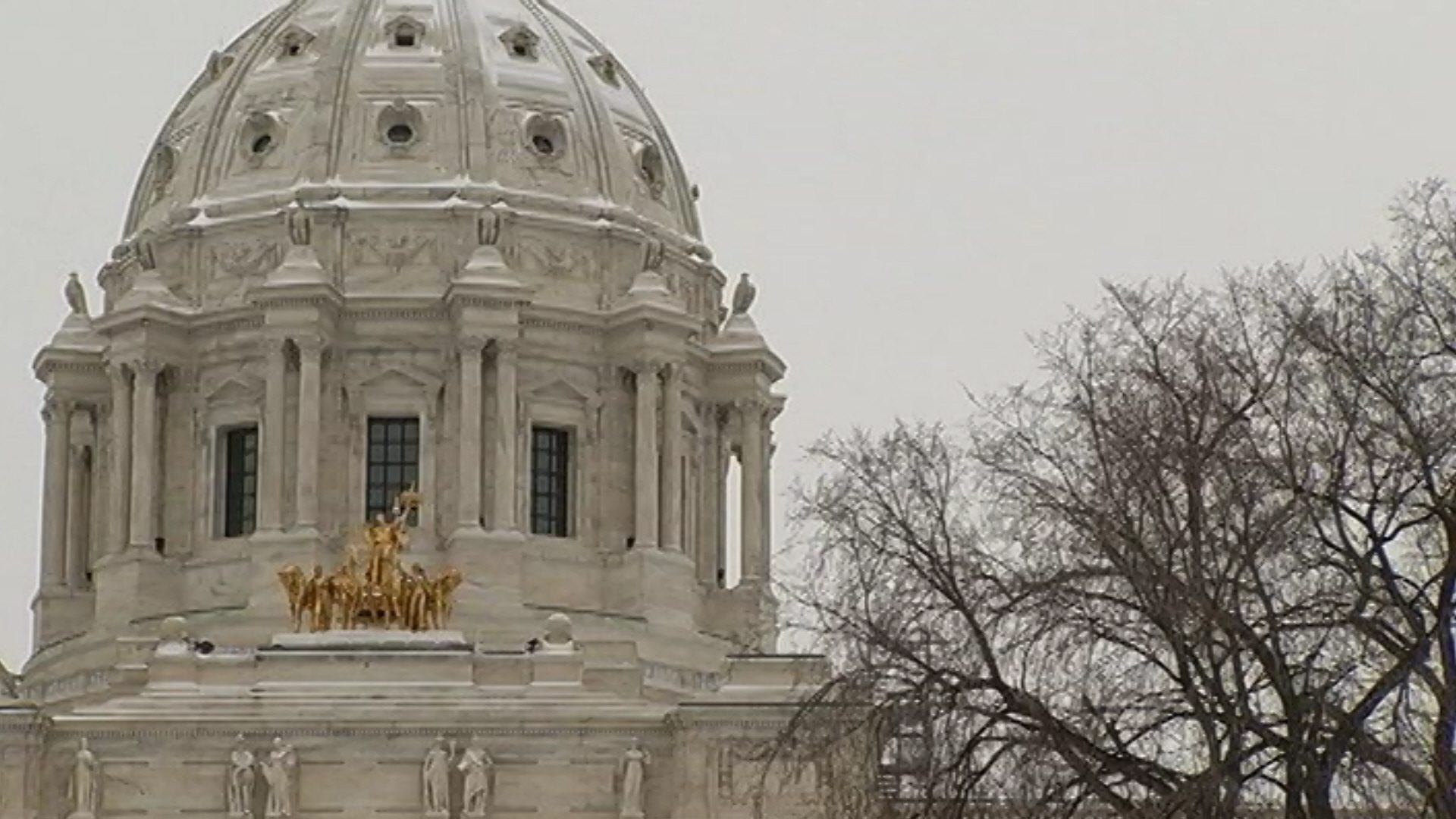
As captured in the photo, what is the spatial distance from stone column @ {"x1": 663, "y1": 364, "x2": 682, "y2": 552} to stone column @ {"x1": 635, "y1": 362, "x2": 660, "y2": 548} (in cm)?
51

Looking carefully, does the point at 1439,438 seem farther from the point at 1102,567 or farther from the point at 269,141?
the point at 269,141

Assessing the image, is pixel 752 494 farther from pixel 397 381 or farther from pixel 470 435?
pixel 397 381

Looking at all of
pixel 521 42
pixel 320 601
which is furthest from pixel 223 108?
pixel 320 601

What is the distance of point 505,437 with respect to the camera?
380ft

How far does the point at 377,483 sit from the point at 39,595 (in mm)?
13094

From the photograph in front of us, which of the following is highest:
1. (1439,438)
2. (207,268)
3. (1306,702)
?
(207,268)

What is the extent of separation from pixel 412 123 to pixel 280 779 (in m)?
29.8

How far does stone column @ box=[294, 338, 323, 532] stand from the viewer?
4518 inches

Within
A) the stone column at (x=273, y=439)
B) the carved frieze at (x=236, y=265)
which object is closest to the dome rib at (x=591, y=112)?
the carved frieze at (x=236, y=265)

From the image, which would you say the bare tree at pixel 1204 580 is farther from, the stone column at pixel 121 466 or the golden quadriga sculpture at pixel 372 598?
the stone column at pixel 121 466

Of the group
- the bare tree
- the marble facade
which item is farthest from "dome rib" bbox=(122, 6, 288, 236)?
the bare tree

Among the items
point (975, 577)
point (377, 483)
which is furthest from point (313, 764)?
point (975, 577)

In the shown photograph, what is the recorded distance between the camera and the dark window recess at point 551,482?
11775cm

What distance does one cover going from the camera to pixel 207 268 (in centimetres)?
12100
